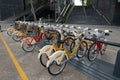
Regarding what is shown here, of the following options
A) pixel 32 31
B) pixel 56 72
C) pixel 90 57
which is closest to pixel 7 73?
pixel 56 72

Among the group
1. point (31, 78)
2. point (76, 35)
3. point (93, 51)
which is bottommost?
point (31, 78)

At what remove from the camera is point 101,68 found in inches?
179

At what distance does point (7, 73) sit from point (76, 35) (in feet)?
7.87

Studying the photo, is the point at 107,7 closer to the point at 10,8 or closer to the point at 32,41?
the point at 32,41

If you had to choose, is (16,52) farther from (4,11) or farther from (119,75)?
(4,11)

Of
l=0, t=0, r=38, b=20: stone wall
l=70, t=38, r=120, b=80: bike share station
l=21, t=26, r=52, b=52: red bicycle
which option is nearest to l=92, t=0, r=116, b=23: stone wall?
l=0, t=0, r=38, b=20: stone wall

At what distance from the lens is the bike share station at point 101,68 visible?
3.89 metres

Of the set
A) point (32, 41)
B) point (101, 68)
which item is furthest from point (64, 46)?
point (32, 41)

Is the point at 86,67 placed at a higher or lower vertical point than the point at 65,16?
lower

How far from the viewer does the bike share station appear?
3.89m

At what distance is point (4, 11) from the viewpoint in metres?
25.5

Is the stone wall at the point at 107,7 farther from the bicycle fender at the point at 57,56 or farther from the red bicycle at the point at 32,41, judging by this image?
the bicycle fender at the point at 57,56

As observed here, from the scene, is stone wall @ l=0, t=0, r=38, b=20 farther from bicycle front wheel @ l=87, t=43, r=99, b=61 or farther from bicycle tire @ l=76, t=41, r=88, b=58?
bicycle front wheel @ l=87, t=43, r=99, b=61

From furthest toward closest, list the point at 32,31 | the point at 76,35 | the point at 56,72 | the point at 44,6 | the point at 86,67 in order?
1. the point at 44,6
2. the point at 32,31
3. the point at 76,35
4. the point at 86,67
5. the point at 56,72
